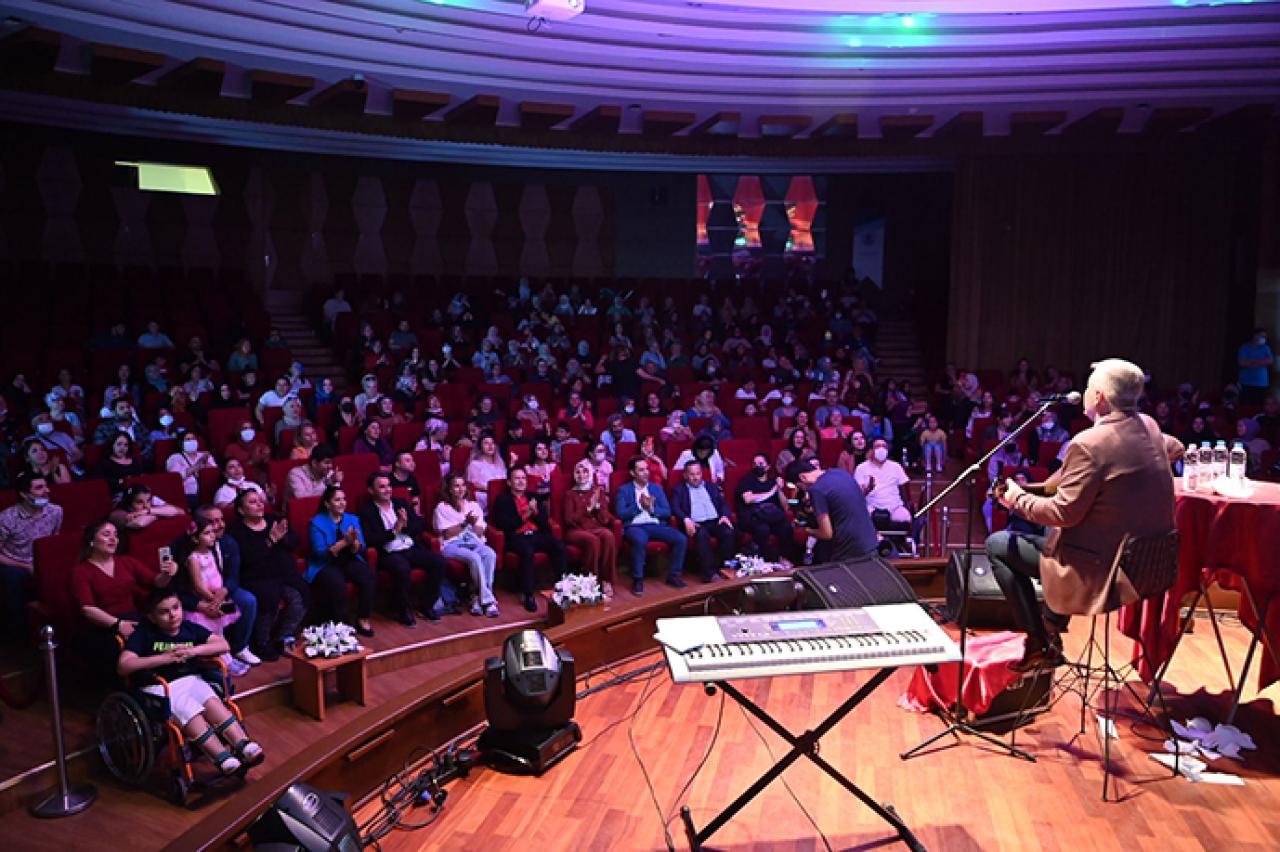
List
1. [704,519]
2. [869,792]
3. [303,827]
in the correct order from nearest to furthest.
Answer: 1. [303,827]
2. [869,792]
3. [704,519]

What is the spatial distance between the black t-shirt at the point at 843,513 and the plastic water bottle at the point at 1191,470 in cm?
124

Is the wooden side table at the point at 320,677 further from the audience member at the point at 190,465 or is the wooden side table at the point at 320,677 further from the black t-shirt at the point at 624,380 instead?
the black t-shirt at the point at 624,380

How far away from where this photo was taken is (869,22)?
714 cm

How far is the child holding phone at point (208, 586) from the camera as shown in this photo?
419 centimetres

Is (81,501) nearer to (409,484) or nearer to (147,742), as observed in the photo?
(409,484)

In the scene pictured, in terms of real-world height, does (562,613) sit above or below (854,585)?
below

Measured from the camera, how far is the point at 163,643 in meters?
3.60

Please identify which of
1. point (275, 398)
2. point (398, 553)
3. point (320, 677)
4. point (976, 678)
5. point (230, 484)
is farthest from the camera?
point (275, 398)

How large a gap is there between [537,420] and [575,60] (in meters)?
2.95

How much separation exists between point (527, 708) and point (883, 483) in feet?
11.9

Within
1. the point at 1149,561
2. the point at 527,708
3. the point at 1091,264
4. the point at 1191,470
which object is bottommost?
the point at 527,708

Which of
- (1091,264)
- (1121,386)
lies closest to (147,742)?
(1121,386)

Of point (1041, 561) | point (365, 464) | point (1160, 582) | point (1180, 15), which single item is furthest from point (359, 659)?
point (1180, 15)

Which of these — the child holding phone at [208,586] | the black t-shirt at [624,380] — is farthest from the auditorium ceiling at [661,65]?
the child holding phone at [208,586]
